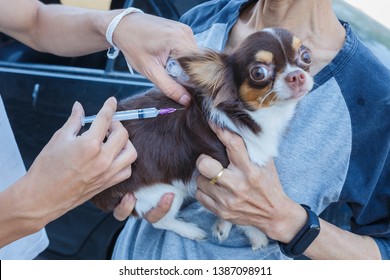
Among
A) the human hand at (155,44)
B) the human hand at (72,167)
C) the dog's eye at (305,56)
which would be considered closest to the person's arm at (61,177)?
the human hand at (72,167)

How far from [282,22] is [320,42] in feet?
0.61

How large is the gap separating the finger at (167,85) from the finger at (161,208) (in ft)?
1.29

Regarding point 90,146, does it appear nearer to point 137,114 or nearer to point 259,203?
point 137,114

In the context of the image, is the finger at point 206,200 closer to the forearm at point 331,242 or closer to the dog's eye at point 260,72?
the forearm at point 331,242

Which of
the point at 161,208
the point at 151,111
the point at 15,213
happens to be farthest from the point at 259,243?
the point at 15,213

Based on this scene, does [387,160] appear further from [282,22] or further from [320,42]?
[282,22]

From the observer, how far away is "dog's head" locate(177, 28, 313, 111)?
146 centimetres

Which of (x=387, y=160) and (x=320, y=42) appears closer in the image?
(x=387, y=160)

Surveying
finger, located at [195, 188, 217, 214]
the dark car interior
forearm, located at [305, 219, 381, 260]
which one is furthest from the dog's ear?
the dark car interior

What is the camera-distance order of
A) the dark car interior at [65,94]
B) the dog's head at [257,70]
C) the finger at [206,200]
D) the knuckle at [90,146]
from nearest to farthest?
1. the knuckle at [90,146]
2. the dog's head at [257,70]
3. the finger at [206,200]
4. the dark car interior at [65,94]

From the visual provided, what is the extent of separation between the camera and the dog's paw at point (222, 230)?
179 cm

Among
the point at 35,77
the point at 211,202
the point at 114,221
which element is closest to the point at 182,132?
the point at 211,202

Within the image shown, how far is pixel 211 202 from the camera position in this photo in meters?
1.69

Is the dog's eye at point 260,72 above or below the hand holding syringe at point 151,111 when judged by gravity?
above
